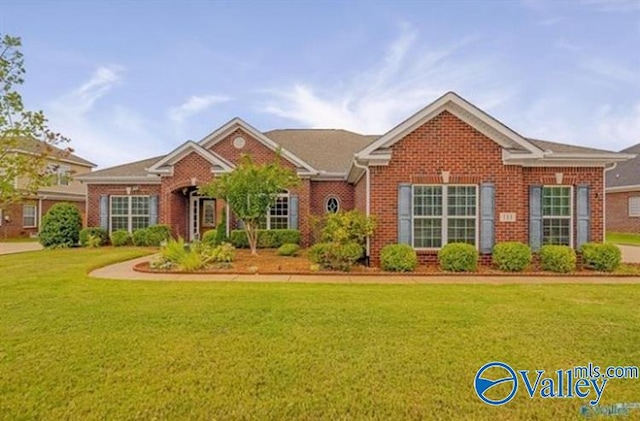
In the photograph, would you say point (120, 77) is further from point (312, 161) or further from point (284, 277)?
point (284, 277)

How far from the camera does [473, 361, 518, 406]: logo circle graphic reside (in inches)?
149

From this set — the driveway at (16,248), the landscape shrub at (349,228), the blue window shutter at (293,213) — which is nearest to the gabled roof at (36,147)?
the landscape shrub at (349,228)

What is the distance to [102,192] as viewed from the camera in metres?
19.6

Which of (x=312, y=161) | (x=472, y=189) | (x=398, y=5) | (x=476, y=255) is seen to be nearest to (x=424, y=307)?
(x=476, y=255)

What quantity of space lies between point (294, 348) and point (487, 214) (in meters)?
8.56

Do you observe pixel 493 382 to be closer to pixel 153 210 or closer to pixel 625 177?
pixel 153 210

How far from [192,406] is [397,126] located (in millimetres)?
9636

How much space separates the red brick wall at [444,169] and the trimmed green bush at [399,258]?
509mm

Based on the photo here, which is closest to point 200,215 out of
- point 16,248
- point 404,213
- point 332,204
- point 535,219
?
point 332,204

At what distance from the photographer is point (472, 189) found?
11695mm

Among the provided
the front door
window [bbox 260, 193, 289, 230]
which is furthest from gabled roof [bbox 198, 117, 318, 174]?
the front door

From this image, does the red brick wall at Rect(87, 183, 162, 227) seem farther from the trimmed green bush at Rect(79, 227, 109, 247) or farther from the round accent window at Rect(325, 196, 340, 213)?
the round accent window at Rect(325, 196, 340, 213)

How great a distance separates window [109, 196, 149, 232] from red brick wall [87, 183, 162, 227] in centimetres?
30

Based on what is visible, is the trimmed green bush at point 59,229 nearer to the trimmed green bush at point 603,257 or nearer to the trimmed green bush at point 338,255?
the trimmed green bush at point 338,255
